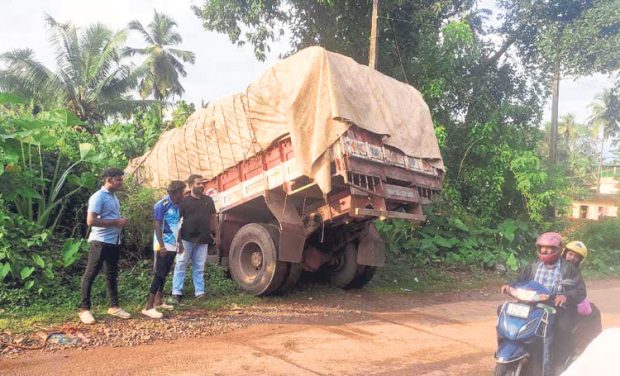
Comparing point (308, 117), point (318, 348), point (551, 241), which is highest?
point (308, 117)

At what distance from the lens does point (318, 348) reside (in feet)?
17.4

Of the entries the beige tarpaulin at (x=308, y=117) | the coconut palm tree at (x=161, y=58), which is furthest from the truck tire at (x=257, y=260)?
the coconut palm tree at (x=161, y=58)

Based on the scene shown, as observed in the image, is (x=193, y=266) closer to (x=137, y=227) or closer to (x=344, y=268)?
(x=137, y=227)

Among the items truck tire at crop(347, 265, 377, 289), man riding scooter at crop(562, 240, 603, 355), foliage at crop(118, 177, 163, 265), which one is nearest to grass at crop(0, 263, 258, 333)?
foliage at crop(118, 177, 163, 265)

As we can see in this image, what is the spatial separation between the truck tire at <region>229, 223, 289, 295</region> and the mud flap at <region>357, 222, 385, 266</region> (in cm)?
132

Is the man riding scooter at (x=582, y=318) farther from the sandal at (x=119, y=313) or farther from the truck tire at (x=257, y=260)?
the sandal at (x=119, y=313)

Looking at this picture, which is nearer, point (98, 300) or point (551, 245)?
point (551, 245)

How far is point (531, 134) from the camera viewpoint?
49.3ft

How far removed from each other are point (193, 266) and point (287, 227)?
1.37 m

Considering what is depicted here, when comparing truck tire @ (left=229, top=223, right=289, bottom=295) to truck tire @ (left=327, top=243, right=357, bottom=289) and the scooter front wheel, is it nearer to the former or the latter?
truck tire @ (left=327, top=243, right=357, bottom=289)

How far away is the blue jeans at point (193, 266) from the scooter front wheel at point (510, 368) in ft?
13.9

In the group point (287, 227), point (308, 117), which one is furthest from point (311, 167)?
point (287, 227)

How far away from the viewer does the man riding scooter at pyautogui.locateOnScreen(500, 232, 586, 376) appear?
419cm

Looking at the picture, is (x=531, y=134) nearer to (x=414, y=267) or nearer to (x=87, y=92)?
(x=414, y=267)
